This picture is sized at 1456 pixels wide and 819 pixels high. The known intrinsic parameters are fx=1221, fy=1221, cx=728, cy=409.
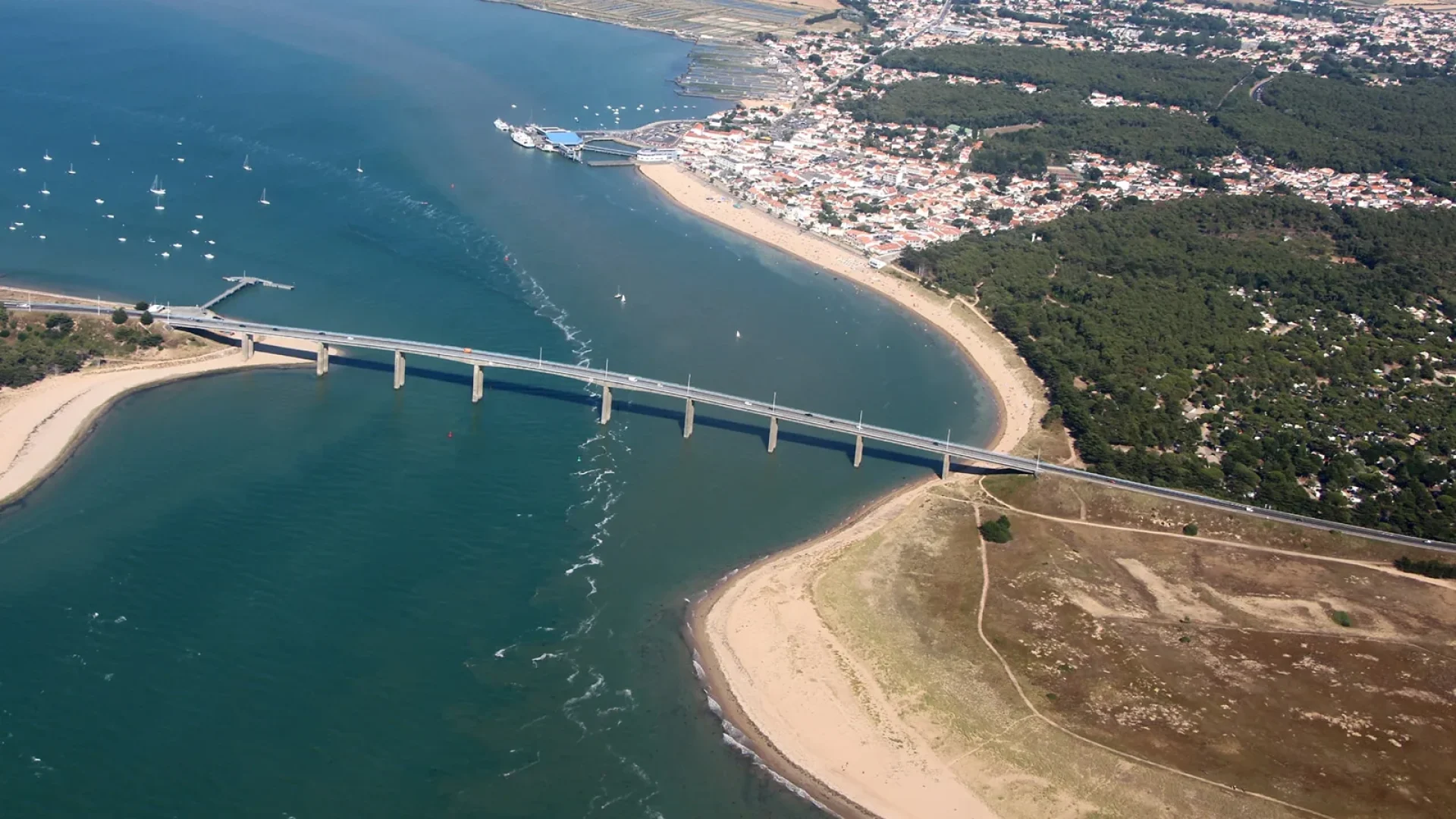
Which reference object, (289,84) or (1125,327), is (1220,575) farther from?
(289,84)

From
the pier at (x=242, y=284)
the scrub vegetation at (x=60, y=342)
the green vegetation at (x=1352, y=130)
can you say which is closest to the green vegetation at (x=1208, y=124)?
the green vegetation at (x=1352, y=130)

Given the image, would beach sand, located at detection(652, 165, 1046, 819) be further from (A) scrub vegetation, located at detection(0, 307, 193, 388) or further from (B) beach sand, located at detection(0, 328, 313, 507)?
(A) scrub vegetation, located at detection(0, 307, 193, 388)

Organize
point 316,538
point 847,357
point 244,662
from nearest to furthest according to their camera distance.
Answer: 1. point 244,662
2. point 316,538
3. point 847,357

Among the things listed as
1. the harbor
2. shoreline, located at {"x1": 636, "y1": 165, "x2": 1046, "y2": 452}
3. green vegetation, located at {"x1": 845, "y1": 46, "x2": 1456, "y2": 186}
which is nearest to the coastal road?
shoreline, located at {"x1": 636, "y1": 165, "x2": 1046, "y2": 452}

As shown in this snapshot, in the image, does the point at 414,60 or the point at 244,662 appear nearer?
the point at 244,662

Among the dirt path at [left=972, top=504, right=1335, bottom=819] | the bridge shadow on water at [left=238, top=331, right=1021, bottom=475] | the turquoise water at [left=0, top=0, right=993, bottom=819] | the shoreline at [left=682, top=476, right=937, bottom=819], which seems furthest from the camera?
the bridge shadow on water at [left=238, top=331, right=1021, bottom=475]

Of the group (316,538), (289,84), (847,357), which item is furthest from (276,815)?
(289,84)

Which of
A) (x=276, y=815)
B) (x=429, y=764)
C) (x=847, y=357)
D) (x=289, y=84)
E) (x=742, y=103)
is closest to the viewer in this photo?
(x=276, y=815)

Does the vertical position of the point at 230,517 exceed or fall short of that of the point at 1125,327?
it falls short
